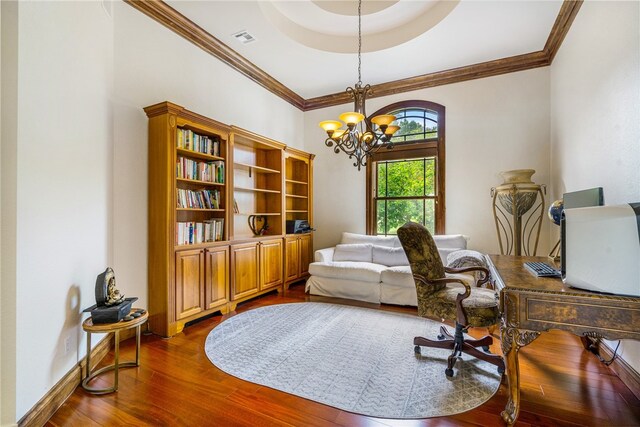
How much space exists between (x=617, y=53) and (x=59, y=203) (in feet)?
13.3

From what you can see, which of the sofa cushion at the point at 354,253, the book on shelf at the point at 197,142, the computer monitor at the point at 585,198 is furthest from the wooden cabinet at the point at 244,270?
the computer monitor at the point at 585,198

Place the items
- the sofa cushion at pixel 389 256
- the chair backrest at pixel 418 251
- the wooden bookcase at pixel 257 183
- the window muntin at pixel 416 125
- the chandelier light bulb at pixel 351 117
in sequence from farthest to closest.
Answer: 1. the window muntin at pixel 416 125
2. the sofa cushion at pixel 389 256
3. the wooden bookcase at pixel 257 183
4. the chandelier light bulb at pixel 351 117
5. the chair backrest at pixel 418 251

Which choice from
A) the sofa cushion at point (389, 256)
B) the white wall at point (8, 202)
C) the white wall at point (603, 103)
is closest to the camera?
the white wall at point (8, 202)

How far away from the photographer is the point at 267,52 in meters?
3.87

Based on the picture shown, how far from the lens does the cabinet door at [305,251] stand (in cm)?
487

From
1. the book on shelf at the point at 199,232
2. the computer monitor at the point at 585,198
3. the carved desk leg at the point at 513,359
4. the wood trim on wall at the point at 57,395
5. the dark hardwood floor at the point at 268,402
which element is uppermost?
the computer monitor at the point at 585,198

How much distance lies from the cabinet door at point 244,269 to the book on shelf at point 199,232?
27 cm

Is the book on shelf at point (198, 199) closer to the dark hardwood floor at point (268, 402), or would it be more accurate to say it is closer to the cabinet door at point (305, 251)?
the dark hardwood floor at point (268, 402)

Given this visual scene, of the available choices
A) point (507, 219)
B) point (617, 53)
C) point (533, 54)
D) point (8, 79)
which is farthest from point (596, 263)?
point (533, 54)

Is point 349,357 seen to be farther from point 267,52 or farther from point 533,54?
point 533,54

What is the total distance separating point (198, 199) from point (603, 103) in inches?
153

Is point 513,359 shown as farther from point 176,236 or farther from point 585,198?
point 176,236

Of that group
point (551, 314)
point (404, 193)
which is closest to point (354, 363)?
point (551, 314)

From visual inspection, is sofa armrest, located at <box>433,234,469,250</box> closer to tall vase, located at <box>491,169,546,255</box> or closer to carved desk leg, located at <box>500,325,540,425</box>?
tall vase, located at <box>491,169,546,255</box>
